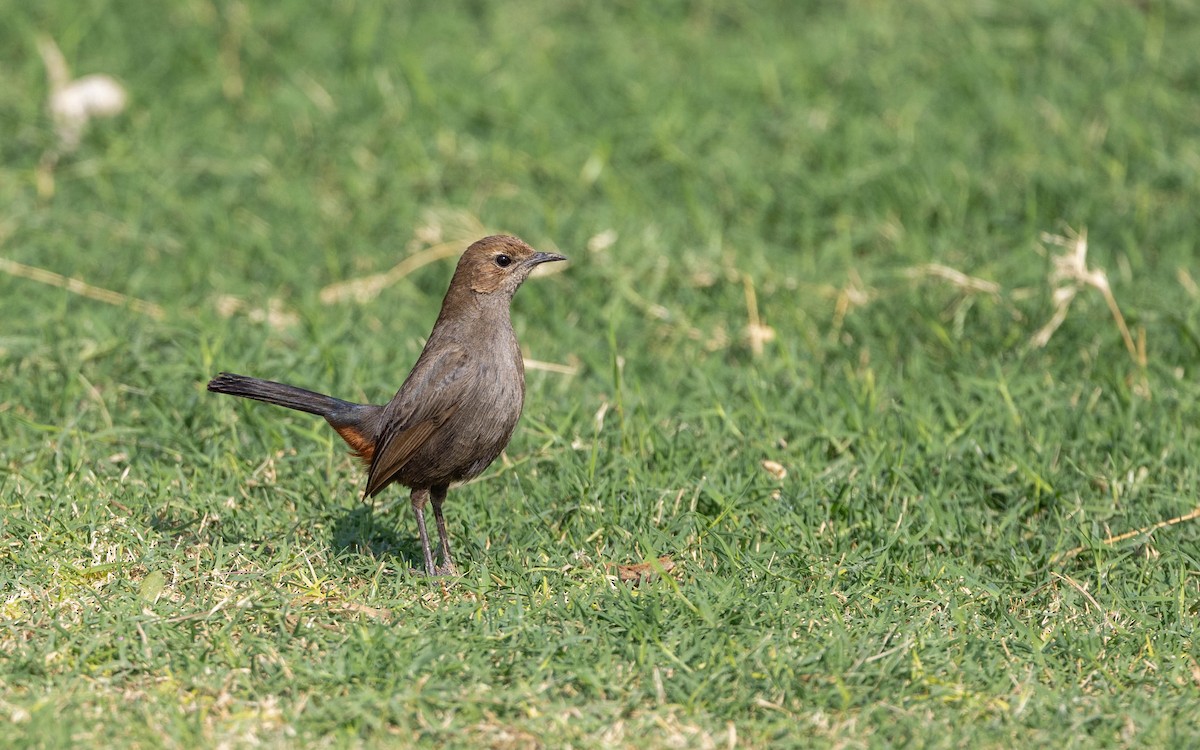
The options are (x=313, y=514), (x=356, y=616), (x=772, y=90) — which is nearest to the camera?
(x=356, y=616)

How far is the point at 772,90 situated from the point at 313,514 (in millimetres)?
4979

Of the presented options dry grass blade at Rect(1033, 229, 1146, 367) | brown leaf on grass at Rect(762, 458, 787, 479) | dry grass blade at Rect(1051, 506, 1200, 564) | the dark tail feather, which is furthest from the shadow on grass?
dry grass blade at Rect(1033, 229, 1146, 367)

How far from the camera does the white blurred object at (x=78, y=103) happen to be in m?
9.16

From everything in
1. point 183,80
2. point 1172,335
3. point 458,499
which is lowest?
point 1172,335

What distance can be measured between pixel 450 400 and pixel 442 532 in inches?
21.2

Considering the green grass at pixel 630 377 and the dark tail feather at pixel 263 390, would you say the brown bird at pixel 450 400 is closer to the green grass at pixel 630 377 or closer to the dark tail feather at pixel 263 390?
the dark tail feather at pixel 263 390

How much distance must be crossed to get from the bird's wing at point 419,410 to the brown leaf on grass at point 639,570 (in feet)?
2.72

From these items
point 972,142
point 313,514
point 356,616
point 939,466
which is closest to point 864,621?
point 939,466

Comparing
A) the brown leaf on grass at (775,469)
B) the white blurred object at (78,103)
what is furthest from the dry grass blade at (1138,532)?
the white blurred object at (78,103)

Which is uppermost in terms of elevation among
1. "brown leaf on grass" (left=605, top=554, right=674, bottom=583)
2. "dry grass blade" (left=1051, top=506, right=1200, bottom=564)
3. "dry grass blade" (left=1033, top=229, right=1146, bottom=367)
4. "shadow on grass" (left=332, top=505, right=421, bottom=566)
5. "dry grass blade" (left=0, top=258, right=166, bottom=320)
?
"dry grass blade" (left=0, top=258, right=166, bottom=320)

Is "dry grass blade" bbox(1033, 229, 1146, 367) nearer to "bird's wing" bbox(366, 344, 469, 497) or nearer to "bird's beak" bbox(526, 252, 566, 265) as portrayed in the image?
"bird's beak" bbox(526, 252, 566, 265)

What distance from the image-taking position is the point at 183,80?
32.2ft

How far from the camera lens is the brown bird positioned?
534 cm

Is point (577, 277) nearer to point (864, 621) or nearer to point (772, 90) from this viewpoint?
point (772, 90)
